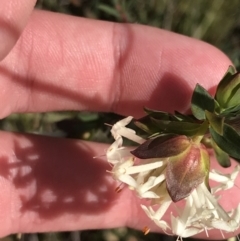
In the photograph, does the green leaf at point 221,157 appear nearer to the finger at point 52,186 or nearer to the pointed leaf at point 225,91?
the pointed leaf at point 225,91

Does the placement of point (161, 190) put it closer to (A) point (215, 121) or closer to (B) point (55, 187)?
(A) point (215, 121)

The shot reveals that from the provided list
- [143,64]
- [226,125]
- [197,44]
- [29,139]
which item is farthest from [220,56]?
[29,139]

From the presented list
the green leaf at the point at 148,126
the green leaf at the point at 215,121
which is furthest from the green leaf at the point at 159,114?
the green leaf at the point at 215,121

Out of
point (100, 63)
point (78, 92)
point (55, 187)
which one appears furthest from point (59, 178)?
Answer: point (100, 63)

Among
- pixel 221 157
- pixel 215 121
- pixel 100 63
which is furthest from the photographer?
pixel 100 63

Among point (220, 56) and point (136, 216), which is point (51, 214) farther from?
point (220, 56)

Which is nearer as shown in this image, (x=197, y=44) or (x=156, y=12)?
(x=197, y=44)
